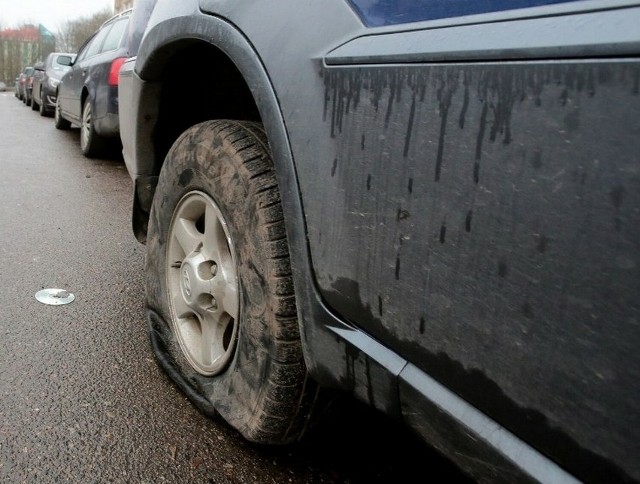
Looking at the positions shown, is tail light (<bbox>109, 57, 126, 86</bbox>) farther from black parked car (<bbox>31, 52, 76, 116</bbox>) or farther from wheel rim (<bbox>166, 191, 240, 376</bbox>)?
black parked car (<bbox>31, 52, 76, 116</bbox>)

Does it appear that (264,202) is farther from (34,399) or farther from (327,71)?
(34,399)

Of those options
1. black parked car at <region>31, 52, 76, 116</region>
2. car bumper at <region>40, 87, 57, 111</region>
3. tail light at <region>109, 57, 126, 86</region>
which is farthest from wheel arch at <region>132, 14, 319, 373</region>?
car bumper at <region>40, 87, 57, 111</region>

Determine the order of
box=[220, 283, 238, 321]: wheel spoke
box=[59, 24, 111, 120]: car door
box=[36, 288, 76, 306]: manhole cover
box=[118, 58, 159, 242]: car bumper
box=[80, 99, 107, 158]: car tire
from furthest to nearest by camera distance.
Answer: box=[59, 24, 111, 120]: car door, box=[80, 99, 107, 158]: car tire, box=[36, 288, 76, 306]: manhole cover, box=[118, 58, 159, 242]: car bumper, box=[220, 283, 238, 321]: wheel spoke

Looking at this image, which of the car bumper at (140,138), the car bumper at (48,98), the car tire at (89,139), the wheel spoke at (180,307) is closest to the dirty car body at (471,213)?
the wheel spoke at (180,307)

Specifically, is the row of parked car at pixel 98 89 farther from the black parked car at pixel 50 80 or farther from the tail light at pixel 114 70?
the black parked car at pixel 50 80

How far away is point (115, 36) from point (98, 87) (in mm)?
835

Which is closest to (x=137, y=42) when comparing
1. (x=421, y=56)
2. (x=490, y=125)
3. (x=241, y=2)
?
(x=241, y=2)

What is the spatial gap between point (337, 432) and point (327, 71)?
1175mm

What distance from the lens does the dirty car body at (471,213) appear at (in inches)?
30.1

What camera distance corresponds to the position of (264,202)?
4.82 ft

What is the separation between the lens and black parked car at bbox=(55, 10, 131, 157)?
5.90m

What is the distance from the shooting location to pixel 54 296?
2758 millimetres

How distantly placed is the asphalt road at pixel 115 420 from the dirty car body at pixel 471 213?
0.35 m

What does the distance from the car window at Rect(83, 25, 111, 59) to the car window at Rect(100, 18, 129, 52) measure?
0.77 ft
